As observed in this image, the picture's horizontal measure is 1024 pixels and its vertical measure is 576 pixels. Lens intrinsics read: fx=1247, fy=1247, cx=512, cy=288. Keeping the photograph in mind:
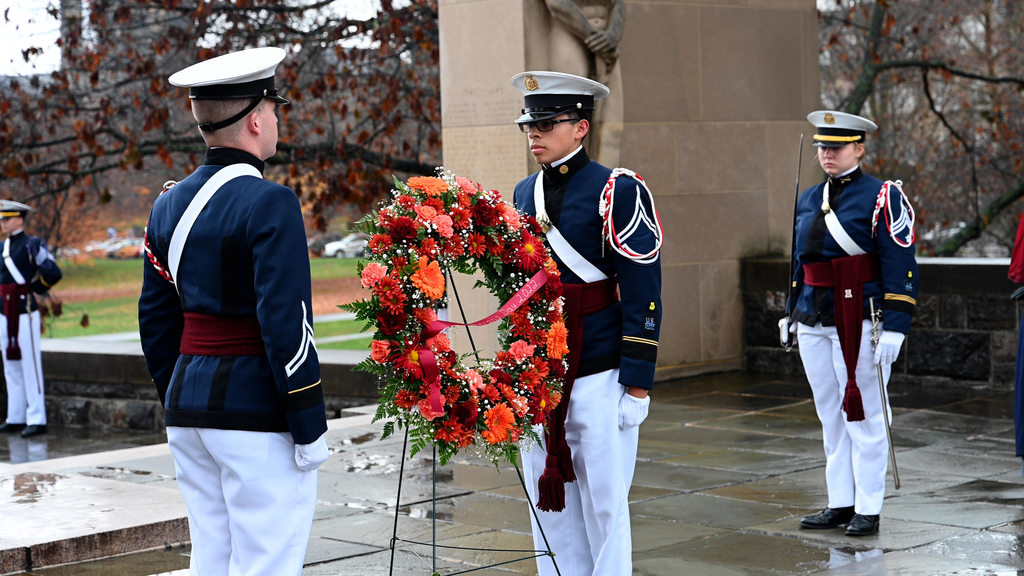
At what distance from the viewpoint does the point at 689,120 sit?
437 inches

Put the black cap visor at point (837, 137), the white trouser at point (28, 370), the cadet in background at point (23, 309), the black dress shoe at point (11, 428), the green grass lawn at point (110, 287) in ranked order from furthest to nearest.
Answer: the green grass lawn at point (110, 287) < the black dress shoe at point (11, 428) < the white trouser at point (28, 370) < the cadet in background at point (23, 309) < the black cap visor at point (837, 137)

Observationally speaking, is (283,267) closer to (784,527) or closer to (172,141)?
(784,527)

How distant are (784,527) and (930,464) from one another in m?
1.79

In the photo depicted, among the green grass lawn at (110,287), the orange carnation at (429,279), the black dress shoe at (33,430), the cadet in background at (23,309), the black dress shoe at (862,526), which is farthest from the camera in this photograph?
the green grass lawn at (110,287)

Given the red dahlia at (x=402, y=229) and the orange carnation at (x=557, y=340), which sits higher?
the red dahlia at (x=402, y=229)

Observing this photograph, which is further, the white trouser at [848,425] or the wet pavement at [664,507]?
the white trouser at [848,425]

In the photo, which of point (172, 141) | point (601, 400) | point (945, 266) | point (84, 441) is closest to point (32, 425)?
point (84, 441)

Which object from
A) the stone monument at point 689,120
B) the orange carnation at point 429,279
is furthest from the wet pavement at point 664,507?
the stone monument at point 689,120

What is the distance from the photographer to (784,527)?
5844 millimetres

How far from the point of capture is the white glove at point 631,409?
4289mm

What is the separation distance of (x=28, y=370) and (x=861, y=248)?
9113mm

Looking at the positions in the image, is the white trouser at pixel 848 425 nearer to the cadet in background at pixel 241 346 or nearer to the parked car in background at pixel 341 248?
the cadet in background at pixel 241 346

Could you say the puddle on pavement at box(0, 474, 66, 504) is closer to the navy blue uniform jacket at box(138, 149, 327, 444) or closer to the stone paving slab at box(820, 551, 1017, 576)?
the navy blue uniform jacket at box(138, 149, 327, 444)

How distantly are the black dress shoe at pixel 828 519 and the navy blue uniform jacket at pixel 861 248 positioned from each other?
88 centimetres
